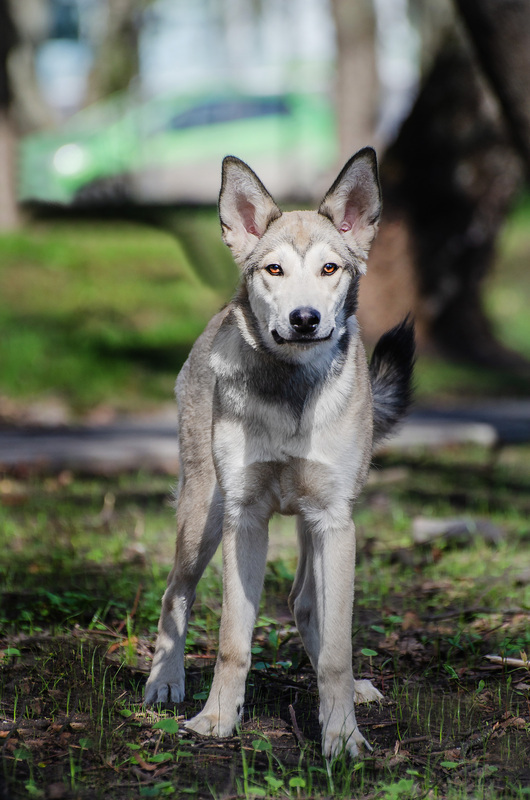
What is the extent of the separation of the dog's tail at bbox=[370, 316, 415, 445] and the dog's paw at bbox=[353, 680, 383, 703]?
0.98 metres

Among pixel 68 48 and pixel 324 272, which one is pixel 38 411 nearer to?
pixel 324 272

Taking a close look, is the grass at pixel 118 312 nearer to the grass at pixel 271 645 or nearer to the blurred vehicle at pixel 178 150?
the grass at pixel 271 645

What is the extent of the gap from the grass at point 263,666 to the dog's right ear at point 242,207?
1.60 m

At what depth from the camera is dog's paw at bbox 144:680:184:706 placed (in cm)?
364

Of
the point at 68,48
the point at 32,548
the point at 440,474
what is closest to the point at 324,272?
the point at 32,548

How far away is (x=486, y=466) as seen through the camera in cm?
799

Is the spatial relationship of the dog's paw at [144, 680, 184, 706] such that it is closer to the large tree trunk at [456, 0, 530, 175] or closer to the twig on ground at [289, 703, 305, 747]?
the twig on ground at [289, 703, 305, 747]

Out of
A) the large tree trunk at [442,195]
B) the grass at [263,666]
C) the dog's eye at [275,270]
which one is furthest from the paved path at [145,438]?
the dog's eye at [275,270]

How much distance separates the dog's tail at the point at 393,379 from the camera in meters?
4.20

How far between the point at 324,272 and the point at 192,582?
1.27 m

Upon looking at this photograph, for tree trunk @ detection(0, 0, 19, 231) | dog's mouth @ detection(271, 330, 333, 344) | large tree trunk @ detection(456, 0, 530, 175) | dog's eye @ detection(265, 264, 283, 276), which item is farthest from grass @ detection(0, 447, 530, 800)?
tree trunk @ detection(0, 0, 19, 231)

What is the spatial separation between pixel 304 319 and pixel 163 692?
1454 mm

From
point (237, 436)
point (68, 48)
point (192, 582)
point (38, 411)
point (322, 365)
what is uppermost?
point (68, 48)

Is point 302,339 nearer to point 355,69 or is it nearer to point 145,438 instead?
point 145,438
